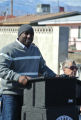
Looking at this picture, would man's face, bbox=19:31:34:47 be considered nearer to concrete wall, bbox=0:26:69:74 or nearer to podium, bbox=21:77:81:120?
podium, bbox=21:77:81:120

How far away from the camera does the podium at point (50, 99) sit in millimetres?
4105

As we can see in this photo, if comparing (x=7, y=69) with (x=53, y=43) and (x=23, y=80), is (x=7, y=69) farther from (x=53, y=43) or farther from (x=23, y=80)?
(x=53, y=43)

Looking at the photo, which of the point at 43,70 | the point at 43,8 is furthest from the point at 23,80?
the point at 43,8

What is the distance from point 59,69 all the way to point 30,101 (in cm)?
676

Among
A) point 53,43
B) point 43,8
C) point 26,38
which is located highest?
point 43,8

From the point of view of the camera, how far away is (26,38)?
452cm

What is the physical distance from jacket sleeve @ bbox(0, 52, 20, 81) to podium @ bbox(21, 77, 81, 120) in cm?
18

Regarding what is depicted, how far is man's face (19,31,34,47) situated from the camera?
4.49 metres


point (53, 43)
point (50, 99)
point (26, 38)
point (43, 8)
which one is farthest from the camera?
point (43, 8)

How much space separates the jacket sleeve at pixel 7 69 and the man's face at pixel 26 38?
0.24 m

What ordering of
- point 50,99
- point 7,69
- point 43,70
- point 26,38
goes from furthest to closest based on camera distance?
point 43,70 → point 26,38 → point 7,69 → point 50,99

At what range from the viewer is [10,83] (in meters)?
4.45

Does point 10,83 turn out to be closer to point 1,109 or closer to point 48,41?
point 1,109

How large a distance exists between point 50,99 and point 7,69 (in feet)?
1.78
